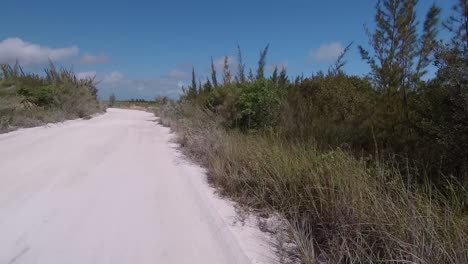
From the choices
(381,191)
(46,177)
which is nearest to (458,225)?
(381,191)

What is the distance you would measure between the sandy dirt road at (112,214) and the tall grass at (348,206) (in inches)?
20.8

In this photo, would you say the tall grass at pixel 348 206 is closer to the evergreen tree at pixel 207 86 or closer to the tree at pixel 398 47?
the tree at pixel 398 47

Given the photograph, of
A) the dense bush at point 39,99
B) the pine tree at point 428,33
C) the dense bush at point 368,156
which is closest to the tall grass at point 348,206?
the dense bush at point 368,156

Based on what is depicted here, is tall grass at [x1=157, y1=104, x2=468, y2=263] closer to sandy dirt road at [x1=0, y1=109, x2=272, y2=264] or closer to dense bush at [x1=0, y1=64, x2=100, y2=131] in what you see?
sandy dirt road at [x1=0, y1=109, x2=272, y2=264]

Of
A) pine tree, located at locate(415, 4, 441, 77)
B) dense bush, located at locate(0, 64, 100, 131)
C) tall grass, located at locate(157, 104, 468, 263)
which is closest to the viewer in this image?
tall grass, located at locate(157, 104, 468, 263)

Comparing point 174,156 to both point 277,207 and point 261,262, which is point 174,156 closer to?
point 277,207

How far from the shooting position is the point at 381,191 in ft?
14.2

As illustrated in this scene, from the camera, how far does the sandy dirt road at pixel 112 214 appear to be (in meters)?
3.83

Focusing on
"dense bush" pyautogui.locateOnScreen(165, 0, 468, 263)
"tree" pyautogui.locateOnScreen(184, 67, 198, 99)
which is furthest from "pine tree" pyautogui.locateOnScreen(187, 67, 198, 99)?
"dense bush" pyautogui.locateOnScreen(165, 0, 468, 263)

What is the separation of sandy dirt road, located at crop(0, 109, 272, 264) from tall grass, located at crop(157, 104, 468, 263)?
1.73ft

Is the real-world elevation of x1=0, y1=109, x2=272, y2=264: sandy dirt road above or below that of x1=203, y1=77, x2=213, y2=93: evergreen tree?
below

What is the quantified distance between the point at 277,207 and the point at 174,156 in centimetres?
477

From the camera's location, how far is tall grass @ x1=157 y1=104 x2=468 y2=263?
3291mm

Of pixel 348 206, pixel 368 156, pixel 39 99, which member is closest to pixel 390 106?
pixel 368 156
